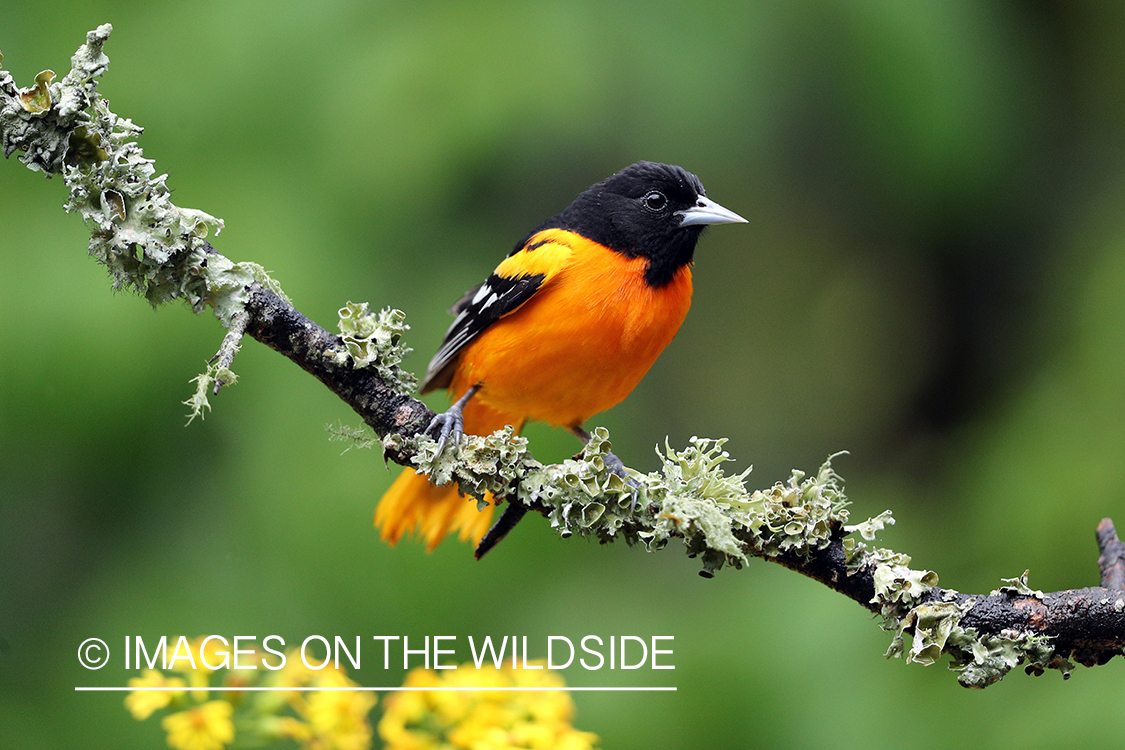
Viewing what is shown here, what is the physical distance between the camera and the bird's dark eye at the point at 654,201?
275 cm

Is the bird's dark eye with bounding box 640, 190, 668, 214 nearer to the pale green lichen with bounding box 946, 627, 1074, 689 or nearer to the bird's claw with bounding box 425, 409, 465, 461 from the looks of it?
the bird's claw with bounding box 425, 409, 465, 461

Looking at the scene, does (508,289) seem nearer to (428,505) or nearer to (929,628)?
(428,505)

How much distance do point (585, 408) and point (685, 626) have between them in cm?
162

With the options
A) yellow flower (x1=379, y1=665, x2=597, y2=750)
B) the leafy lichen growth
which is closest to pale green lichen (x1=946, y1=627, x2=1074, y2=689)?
the leafy lichen growth

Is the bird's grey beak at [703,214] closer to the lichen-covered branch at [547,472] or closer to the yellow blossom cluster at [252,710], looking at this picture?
the lichen-covered branch at [547,472]

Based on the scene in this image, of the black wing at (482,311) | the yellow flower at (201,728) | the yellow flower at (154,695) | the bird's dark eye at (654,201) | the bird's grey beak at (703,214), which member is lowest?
the yellow flower at (201,728)

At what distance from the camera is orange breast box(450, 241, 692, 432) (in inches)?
102

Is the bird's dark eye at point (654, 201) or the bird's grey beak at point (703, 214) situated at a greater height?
the bird's dark eye at point (654, 201)

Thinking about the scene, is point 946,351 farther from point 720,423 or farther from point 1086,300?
point 720,423

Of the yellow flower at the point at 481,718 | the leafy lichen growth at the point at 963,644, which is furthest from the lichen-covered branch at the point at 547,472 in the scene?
the yellow flower at the point at 481,718

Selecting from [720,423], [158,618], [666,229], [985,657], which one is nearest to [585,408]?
[666,229]

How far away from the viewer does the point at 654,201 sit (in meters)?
2.76

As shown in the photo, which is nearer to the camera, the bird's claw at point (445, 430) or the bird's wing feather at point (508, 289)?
the bird's claw at point (445, 430)

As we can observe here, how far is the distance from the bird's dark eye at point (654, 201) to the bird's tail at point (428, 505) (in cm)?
76
